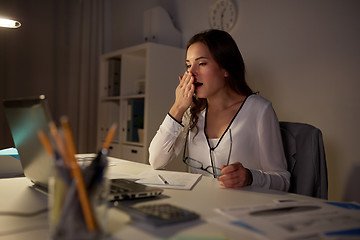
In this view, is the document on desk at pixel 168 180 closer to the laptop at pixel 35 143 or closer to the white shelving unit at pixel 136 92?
the laptop at pixel 35 143

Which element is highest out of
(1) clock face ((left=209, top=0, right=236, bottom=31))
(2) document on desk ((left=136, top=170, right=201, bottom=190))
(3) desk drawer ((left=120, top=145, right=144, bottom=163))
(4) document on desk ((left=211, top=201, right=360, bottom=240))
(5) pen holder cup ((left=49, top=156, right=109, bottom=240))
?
(1) clock face ((left=209, top=0, right=236, bottom=31))

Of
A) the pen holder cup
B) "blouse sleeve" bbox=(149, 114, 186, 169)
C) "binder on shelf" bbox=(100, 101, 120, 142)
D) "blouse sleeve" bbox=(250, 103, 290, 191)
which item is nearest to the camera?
the pen holder cup

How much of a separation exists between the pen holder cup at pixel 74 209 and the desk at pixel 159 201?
0.22 ft

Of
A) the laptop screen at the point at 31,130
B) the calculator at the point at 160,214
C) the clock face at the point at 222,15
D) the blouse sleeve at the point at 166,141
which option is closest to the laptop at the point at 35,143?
the laptop screen at the point at 31,130

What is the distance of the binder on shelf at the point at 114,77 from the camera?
2.88 m

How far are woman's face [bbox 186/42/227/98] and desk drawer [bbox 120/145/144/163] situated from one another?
1.12 metres

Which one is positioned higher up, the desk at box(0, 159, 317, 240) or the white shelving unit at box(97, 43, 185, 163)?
the white shelving unit at box(97, 43, 185, 163)

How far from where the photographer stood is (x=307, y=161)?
1.25 m

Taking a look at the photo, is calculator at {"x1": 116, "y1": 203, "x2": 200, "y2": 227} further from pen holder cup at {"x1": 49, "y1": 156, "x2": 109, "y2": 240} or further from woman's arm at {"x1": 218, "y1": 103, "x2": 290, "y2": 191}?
woman's arm at {"x1": 218, "y1": 103, "x2": 290, "y2": 191}

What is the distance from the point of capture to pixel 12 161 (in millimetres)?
1146

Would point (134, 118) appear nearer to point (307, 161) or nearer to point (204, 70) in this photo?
point (204, 70)

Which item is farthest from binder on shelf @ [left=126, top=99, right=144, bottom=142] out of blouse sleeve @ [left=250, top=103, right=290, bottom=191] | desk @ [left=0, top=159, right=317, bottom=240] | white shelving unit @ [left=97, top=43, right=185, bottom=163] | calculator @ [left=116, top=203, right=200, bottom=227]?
calculator @ [left=116, top=203, right=200, bottom=227]

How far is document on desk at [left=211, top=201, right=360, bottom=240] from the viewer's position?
0.50 m

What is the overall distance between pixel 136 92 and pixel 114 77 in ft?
1.01
